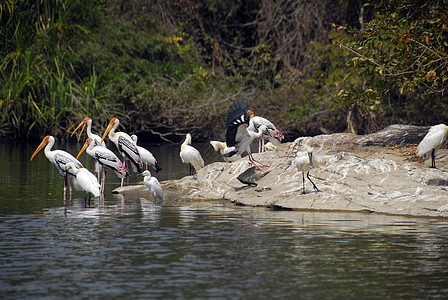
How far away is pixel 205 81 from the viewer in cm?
3338

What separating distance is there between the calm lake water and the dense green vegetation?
12.4m

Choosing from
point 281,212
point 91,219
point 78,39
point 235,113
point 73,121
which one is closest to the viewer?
point 91,219

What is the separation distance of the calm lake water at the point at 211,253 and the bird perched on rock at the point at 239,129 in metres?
1.75

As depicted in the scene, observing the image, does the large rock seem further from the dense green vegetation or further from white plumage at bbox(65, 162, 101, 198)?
the dense green vegetation

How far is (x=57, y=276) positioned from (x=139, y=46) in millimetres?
26239

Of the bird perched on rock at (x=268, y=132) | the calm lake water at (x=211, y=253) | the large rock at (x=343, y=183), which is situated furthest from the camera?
the bird perched on rock at (x=268, y=132)

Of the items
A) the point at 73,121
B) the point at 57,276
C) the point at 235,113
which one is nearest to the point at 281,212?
the point at 235,113

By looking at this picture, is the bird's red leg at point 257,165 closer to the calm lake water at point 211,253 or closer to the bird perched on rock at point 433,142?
the calm lake water at point 211,253

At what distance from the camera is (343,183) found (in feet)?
42.3

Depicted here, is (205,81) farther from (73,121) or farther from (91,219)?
(91,219)

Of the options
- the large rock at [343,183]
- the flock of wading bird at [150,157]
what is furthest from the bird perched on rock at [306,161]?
the large rock at [343,183]

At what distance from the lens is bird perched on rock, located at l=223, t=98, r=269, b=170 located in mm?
14034

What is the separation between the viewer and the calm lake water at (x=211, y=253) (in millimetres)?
7121

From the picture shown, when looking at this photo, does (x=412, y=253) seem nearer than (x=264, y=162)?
Yes
